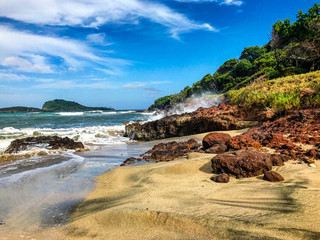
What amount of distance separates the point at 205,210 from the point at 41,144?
9054 millimetres

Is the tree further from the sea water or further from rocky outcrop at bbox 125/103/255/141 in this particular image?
the sea water

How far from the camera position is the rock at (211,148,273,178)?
344 cm

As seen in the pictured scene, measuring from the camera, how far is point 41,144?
9.30 m

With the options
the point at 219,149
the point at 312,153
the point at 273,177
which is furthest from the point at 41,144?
the point at 312,153

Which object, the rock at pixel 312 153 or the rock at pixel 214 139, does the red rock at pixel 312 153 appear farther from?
the rock at pixel 214 139

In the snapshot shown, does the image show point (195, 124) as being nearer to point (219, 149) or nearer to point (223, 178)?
point (219, 149)

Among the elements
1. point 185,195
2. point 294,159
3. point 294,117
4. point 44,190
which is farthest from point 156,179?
point 294,117

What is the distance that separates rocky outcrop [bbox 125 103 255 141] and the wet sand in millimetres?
7038

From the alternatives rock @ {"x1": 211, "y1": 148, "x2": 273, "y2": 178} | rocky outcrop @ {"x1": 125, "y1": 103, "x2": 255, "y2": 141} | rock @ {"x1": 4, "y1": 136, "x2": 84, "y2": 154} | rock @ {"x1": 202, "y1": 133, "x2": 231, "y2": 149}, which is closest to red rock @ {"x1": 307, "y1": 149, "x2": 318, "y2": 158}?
rock @ {"x1": 211, "y1": 148, "x2": 273, "y2": 178}

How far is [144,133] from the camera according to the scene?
40.8 ft

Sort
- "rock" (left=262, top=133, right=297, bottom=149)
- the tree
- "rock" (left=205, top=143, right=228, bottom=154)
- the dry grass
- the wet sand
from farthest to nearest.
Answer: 1. the tree
2. the dry grass
3. "rock" (left=205, top=143, right=228, bottom=154)
4. "rock" (left=262, top=133, right=297, bottom=149)
5. the wet sand

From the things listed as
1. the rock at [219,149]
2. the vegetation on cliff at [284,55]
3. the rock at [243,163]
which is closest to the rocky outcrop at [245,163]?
the rock at [243,163]

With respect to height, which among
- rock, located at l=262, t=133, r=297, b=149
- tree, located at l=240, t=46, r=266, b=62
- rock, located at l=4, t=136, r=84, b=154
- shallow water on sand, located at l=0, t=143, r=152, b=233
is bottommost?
shallow water on sand, located at l=0, t=143, r=152, b=233

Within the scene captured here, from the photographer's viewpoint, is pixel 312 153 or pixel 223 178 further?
pixel 312 153
